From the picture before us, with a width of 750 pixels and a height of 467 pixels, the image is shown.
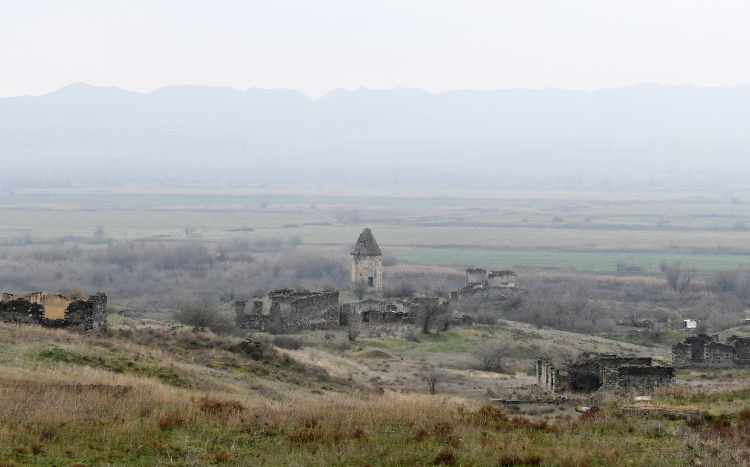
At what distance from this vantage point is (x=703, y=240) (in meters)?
132

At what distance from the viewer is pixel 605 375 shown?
2642cm

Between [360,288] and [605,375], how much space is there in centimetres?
3436

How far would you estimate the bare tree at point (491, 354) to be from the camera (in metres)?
36.5

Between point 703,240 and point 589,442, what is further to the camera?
point 703,240

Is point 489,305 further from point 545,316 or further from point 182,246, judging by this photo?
point 182,246

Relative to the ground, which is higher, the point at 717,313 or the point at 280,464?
the point at 280,464

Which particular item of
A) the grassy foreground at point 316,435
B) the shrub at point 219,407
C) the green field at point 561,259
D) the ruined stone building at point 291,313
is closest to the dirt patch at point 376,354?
the ruined stone building at point 291,313

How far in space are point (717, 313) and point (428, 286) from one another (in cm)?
2153

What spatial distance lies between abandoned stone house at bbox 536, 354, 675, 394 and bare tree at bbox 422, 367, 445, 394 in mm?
2869

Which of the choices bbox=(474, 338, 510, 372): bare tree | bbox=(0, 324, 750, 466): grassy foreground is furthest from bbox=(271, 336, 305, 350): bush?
bbox=(0, 324, 750, 466): grassy foreground

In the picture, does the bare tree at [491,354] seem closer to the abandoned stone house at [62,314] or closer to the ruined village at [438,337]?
the ruined village at [438,337]

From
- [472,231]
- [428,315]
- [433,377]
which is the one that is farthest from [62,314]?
[472,231]

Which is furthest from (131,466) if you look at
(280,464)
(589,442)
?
(589,442)

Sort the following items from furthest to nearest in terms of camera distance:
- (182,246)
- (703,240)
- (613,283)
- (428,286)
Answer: (703,240)
(182,246)
(613,283)
(428,286)
